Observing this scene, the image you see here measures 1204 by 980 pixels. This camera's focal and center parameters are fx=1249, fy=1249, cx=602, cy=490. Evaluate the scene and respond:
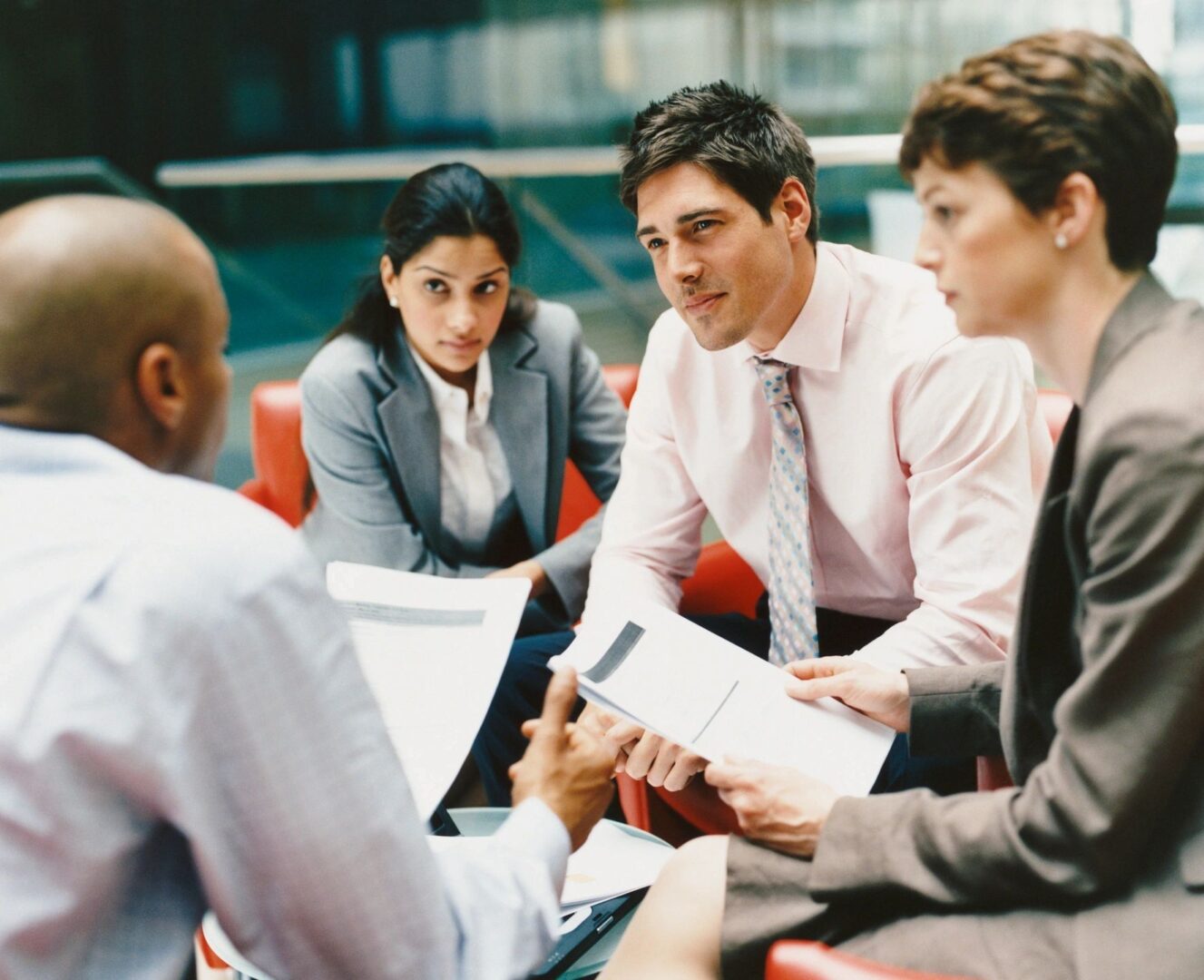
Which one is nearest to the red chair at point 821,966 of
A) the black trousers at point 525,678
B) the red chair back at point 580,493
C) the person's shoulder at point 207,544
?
the person's shoulder at point 207,544

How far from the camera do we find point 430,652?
6.41ft

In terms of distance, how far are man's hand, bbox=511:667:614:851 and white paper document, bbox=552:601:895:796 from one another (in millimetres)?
268

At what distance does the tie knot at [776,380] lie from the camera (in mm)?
2105

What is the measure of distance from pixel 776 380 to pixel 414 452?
92 centimetres

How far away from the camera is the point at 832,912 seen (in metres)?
1.30

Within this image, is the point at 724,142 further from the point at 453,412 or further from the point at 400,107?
the point at 400,107

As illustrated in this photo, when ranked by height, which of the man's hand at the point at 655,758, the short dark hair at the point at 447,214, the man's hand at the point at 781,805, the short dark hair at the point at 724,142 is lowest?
the man's hand at the point at 655,758

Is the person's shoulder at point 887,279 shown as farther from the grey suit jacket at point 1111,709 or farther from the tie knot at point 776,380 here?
the grey suit jacket at point 1111,709

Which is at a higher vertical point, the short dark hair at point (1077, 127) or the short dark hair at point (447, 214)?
the short dark hair at point (1077, 127)

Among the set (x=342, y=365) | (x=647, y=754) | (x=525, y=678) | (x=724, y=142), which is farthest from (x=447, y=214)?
(x=647, y=754)

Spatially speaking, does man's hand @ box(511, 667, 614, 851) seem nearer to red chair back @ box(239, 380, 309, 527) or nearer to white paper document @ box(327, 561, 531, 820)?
white paper document @ box(327, 561, 531, 820)

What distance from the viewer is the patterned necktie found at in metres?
2.08

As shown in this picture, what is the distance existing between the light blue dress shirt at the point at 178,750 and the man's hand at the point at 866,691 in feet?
2.49

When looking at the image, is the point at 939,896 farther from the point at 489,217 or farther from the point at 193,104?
the point at 193,104
